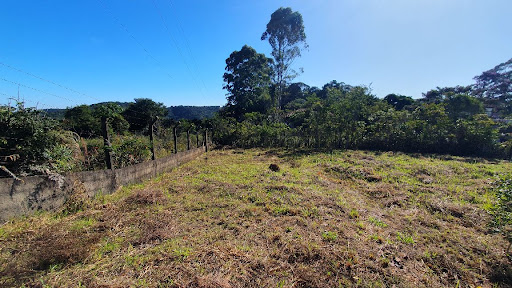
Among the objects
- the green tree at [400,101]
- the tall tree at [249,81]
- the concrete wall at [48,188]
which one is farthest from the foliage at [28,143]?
the green tree at [400,101]

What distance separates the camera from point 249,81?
1712 centimetres

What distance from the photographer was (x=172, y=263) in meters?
1.84

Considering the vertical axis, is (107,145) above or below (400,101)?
below

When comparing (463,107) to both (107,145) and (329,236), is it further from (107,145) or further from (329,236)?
(107,145)

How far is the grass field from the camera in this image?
1.72m

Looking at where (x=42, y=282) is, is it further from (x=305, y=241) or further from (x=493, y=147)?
(x=493, y=147)

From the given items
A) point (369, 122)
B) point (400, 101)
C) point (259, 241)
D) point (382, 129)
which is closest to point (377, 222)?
point (259, 241)

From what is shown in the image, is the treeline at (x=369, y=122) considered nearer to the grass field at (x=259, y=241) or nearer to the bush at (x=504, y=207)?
the grass field at (x=259, y=241)

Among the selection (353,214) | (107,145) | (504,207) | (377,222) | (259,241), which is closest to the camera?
(504,207)

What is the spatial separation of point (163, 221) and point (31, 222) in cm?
142

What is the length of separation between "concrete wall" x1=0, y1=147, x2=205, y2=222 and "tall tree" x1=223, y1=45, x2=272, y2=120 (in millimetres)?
13469

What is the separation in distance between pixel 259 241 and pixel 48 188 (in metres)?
2.83

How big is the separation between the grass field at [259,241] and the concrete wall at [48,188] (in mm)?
142

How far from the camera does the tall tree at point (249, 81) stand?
16734 mm
